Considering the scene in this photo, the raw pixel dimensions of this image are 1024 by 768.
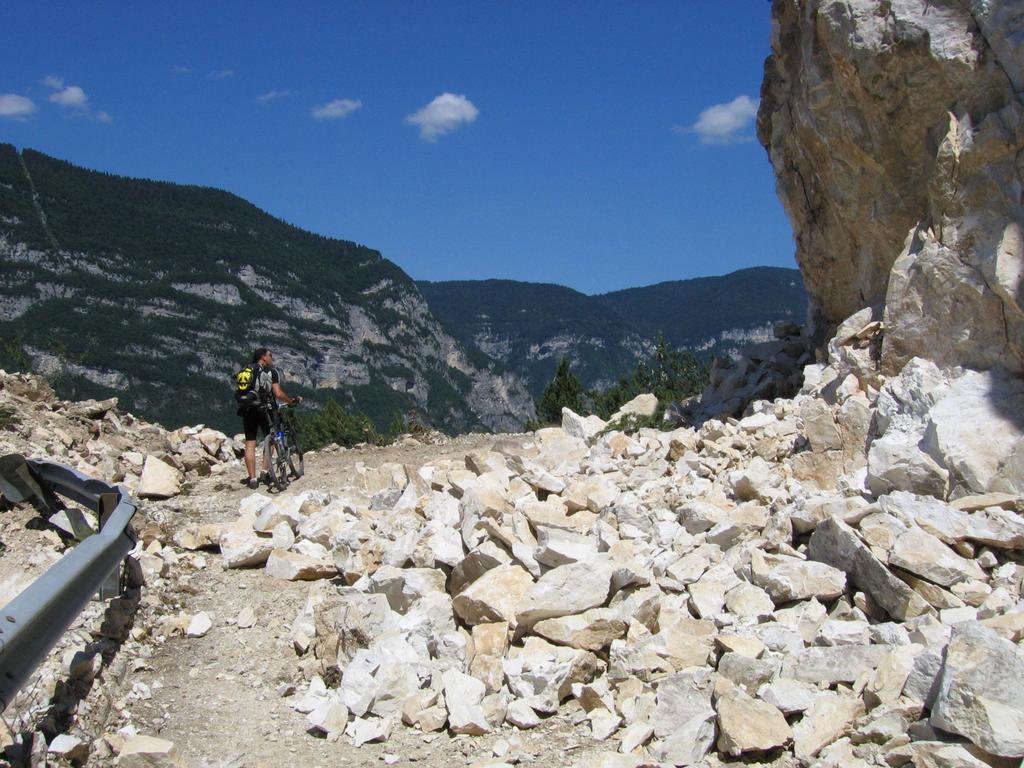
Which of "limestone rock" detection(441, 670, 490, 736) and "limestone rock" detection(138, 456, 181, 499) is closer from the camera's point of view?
"limestone rock" detection(441, 670, 490, 736)

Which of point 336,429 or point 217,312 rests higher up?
point 217,312

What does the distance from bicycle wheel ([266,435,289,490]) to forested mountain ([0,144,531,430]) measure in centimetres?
6216

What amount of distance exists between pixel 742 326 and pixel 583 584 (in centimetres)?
16018

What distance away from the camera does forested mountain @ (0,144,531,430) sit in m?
86.1

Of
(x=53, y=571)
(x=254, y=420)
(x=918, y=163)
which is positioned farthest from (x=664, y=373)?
(x=53, y=571)

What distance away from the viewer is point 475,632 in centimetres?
582

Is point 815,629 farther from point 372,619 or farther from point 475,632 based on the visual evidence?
point 372,619

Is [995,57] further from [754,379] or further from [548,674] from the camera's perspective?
[548,674]

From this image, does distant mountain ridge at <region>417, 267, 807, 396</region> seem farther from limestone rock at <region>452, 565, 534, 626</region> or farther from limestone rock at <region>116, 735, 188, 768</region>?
limestone rock at <region>116, 735, 188, 768</region>

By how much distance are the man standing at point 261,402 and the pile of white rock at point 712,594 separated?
2.13m

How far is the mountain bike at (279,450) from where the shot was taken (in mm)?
10852

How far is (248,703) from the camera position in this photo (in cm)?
546

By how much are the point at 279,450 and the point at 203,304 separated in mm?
103928

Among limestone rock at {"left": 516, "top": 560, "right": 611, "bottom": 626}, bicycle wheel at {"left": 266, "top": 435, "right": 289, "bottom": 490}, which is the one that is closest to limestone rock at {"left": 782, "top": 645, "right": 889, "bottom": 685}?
limestone rock at {"left": 516, "top": 560, "right": 611, "bottom": 626}
